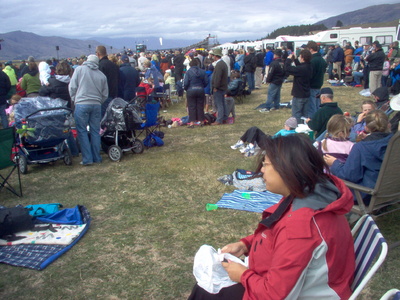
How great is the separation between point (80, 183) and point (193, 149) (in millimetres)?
2479

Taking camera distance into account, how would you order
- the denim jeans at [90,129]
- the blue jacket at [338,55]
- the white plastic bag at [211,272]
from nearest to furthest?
the white plastic bag at [211,272]
the denim jeans at [90,129]
the blue jacket at [338,55]

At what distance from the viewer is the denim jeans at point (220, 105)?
917 cm

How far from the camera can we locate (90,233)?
12.8 feet

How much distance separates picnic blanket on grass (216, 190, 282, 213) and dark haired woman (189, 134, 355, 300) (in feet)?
8.85

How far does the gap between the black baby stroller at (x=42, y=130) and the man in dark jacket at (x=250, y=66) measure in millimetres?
9293

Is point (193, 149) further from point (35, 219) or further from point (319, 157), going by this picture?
point (319, 157)

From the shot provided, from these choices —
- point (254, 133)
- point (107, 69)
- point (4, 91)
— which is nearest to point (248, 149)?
point (254, 133)

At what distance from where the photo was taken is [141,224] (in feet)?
13.3

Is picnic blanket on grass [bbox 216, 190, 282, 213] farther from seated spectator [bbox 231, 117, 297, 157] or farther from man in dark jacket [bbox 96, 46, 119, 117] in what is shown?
man in dark jacket [bbox 96, 46, 119, 117]

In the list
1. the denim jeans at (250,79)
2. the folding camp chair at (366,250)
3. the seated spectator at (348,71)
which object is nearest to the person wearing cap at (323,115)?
the folding camp chair at (366,250)

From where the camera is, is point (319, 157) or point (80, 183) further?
point (80, 183)

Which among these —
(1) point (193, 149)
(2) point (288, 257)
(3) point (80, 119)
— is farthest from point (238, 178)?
(2) point (288, 257)

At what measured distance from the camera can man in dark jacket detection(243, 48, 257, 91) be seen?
45.8ft

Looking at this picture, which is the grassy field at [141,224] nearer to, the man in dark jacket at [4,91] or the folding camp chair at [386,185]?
the folding camp chair at [386,185]
